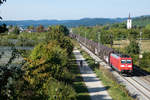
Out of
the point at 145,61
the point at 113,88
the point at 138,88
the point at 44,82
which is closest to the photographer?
the point at 44,82

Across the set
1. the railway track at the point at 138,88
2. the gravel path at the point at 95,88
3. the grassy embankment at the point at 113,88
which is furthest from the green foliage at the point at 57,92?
the railway track at the point at 138,88

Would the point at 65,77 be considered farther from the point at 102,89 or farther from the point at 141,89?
the point at 141,89

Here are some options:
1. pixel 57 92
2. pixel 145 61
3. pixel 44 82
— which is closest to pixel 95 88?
pixel 44 82

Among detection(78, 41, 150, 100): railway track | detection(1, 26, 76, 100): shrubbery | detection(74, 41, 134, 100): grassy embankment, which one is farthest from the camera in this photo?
detection(78, 41, 150, 100): railway track

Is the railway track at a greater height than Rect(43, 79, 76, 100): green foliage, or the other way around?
Rect(43, 79, 76, 100): green foliage

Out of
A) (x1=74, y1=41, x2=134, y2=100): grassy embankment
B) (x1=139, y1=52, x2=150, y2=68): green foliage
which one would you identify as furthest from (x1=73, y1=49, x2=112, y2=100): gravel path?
(x1=139, y1=52, x2=150, y2=68): green foliage

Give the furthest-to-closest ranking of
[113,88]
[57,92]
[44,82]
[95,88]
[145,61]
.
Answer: [145,61]
[95,88]
[113,88]
[44,82]
[57,92]

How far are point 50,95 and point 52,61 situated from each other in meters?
6.91

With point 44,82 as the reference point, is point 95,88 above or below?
below

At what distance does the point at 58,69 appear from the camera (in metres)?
20.6

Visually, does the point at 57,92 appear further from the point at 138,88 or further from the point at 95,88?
the point at 138,88

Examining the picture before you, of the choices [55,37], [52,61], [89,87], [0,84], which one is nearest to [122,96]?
[89,87]

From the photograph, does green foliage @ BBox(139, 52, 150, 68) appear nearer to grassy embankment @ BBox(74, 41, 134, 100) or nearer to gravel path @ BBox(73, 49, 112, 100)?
grassy embankment @ BBox(74, 41, 134, 100)

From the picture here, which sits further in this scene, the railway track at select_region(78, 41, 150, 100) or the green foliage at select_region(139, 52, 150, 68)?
the green foliage at select_region(139, 52, 150, 68)
